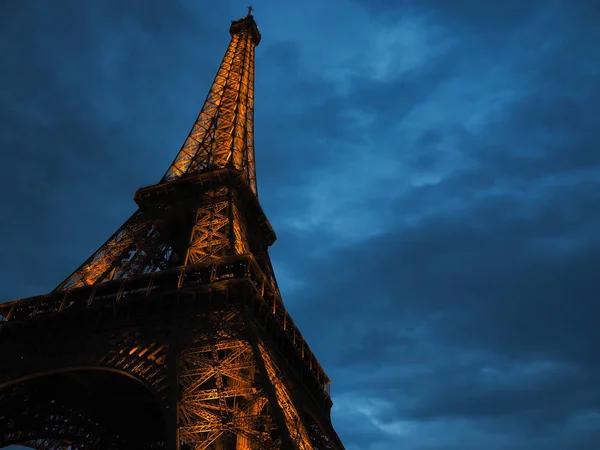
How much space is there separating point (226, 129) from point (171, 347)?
77.8 ft

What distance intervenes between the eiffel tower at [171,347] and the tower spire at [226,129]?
228cm

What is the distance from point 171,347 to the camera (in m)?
26.3

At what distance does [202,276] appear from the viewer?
29156mm

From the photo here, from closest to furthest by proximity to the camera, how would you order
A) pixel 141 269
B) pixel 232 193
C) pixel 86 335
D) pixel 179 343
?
pixel 179 343
pixel 86 335
pixel 141 269
pixel 232 193

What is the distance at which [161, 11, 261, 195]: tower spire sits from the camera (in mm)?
43225

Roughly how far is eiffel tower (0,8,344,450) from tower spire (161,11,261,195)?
7.48ft

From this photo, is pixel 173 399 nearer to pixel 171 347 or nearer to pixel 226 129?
pixel 171 347

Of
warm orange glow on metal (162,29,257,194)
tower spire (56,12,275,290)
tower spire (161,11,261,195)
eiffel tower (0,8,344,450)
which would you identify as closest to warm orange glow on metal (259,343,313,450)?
eiffel tower (0,8,344,450)

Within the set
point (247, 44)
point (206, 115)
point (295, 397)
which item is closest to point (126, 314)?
point (295, 397)

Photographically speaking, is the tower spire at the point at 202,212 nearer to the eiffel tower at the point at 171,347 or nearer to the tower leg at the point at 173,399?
the eiffel tower at the point at 171,347

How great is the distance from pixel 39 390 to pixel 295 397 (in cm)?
1256

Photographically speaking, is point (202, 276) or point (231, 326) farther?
point (202, 276)

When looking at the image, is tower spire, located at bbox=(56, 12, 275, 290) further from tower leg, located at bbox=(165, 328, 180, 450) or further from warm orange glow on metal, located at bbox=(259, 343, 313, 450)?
warm orange glow on metal, located at bbox=(259, 343, 313, 450)

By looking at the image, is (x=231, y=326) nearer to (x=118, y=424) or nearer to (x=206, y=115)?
(x=118, y=424)
